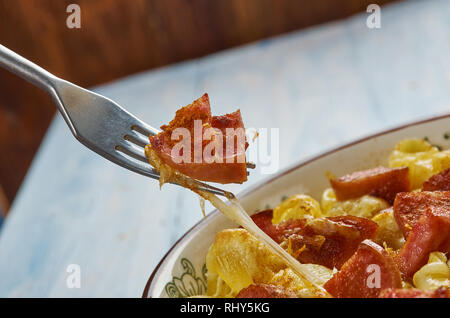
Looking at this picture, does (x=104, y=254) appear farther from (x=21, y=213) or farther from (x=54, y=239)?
(x=21, y=213)

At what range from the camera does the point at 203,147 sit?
0.74m

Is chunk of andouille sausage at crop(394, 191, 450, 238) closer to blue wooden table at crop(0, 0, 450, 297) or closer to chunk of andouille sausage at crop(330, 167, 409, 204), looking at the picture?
chunk of andouille sausage at crop(330, 167, 409, 204)

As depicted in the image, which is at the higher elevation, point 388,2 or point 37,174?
point 388,2

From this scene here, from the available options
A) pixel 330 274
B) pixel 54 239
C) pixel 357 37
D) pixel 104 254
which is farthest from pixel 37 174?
pixel 330 274

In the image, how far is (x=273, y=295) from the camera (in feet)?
2.37

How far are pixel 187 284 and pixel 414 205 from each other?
0.35 meters

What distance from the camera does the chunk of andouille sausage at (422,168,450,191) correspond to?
919 mm

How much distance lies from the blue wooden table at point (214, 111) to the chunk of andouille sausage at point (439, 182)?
70 cm

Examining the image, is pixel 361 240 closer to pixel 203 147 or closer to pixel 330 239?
pixel 330 239

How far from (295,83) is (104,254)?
99 centimetres

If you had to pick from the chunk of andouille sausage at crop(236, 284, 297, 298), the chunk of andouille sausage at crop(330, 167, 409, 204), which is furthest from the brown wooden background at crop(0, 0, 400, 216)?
the chunk of andouille sausage at crop(236, 284, 297, 298)

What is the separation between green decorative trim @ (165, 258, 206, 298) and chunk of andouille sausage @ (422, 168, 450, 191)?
0.36 metres

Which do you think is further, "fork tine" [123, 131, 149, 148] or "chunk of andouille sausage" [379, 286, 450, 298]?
"fork tine" [123, 131, 149, 148]

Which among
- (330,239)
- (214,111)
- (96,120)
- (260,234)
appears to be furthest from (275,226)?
(214,111)
